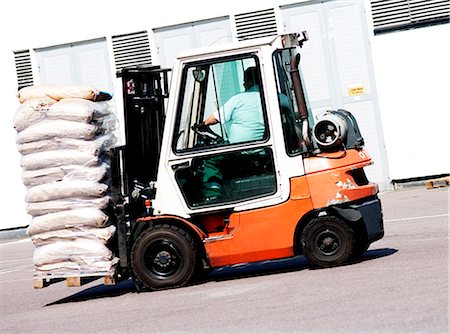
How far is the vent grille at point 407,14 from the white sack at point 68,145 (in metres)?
13.0

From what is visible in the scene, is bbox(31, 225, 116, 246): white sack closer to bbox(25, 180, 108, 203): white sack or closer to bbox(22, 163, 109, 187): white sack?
bbox(25, 180, 108, 203): white sack

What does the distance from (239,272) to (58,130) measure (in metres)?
2.63

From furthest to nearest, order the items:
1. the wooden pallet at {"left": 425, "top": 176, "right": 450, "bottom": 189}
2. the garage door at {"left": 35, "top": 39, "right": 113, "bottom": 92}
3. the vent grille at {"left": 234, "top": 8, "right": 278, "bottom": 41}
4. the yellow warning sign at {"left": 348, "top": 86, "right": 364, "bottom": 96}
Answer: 1. the garage door at {"left": 35, "top": 39, "right": 113, "bottom": 92}
2. the vent grille at {"left": 234, "top": 8, "right": 278, "bottom": 41}
3. the yellow warning sign at {"left": 348, "top": 86, "right": 364, "bottom": 96}
4. the wooden pallet at {"left": 425, "top": 176, "right": 450, "bottom": 189}

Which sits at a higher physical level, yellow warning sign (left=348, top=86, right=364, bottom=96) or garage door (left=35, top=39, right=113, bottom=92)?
garage door (left=35, top=39, right=113, bottom=92)

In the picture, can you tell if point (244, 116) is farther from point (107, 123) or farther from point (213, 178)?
point (107, 123)

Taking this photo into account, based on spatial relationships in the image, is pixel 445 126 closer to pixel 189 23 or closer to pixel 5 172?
pixel 189 23

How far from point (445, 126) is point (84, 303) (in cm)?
1348

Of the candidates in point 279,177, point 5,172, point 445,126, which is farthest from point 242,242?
point 5,172

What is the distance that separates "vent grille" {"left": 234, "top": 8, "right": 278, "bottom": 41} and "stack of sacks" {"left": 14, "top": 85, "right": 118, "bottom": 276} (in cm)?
1310

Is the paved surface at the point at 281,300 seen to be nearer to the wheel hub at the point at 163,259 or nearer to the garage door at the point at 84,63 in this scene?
the wheel hub at the point at 163,259

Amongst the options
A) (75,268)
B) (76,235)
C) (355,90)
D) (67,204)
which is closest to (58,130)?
(67,204)

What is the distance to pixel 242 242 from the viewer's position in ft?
38.1

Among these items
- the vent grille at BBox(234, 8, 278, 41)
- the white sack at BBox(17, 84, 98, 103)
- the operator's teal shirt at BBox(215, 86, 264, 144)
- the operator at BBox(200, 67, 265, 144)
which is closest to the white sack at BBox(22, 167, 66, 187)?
the white sack at BBox(17, 84, 98, 103)

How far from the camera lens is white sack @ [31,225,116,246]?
471 inches
